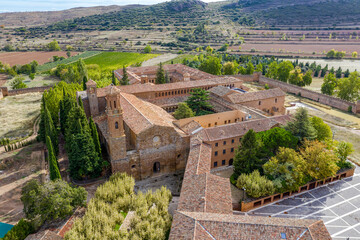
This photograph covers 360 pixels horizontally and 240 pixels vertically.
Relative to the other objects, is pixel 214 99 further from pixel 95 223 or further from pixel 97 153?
pixel 95 223

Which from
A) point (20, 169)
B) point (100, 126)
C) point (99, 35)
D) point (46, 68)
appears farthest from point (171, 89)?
point (99, 35)

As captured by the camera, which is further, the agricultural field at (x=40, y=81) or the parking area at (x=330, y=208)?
the agricultural field at (x=40, y=81)

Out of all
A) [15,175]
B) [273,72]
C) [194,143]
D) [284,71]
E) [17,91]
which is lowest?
[15,175]

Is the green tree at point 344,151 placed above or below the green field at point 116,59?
below

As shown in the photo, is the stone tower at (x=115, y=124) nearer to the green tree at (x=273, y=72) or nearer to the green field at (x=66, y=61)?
the green tree at (x=273, y=72)

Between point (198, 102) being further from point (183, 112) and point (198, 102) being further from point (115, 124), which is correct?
point (115, 124)

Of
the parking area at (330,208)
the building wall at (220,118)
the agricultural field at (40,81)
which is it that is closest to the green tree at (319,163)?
the parking area at (330,208)

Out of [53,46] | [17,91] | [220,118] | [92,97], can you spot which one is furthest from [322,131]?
[53,46]
